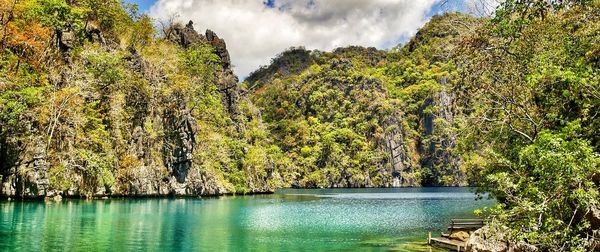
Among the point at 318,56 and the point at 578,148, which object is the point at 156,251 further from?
the point at 318,56

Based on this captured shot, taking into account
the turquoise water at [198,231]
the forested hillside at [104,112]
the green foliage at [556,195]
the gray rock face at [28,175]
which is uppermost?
the forested hillside at [104,112]

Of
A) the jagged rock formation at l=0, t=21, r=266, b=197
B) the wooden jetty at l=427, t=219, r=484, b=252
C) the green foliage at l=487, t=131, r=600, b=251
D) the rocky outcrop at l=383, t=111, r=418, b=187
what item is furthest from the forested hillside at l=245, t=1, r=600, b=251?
the jagged rock formation at l=0, t=21, r=266, b=197

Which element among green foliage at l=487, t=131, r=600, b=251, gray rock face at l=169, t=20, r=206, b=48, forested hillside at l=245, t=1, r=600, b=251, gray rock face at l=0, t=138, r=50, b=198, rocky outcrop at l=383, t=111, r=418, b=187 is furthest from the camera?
rocky outcrop at l=383, t=111, r=418, b=187

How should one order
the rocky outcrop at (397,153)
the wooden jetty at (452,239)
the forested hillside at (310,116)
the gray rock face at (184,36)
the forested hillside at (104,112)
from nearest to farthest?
the forested hillside at (310,116), the wooden jetty at (452,239), the forested hillside at (104,112), the gray rock face at (184,36), the rocky outcrop at (397,153)

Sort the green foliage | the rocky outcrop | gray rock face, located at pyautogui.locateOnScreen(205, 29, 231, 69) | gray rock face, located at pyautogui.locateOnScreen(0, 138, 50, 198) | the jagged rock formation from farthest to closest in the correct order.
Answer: the rocky outcrop
gray rock face, located at pyautogui.locateOnScreen(205, 29, 231, 69)
the jagged rock formation
gray rock face, located at pyautogui.locateOnScreen(0, 138, 50, 198)
the green foliage

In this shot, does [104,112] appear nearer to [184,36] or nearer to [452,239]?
[184,36]

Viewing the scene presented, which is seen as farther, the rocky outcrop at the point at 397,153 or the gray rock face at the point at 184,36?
the rocky outcrop at the point at 397,153

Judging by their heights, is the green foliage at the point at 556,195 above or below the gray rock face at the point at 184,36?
below

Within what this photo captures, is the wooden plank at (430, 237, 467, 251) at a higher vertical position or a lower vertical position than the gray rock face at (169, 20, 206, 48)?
lower

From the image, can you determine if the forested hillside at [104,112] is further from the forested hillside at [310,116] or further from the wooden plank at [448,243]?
the wooden plank at [448,243]

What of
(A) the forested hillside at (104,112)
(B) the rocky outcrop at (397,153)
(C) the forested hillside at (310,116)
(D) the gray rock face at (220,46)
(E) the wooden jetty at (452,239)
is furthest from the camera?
(B) the rocky outcrop at (397,153)

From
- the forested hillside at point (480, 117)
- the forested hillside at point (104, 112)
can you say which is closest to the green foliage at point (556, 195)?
the forested hillside at point (480, 117)

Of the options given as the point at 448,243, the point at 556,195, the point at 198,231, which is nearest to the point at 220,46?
the point at 198,231

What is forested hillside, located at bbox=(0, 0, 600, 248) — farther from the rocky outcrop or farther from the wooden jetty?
the wooden jetty
